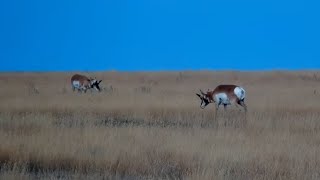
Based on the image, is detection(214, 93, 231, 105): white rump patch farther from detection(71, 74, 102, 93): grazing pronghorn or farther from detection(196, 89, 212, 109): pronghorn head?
detection(71, 74, 102, 93): grazing pronghorn

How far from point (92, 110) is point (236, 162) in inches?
365

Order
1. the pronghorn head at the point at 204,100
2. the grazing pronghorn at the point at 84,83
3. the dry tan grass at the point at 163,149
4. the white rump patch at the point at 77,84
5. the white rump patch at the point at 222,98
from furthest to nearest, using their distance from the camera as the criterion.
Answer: the white rump patch at the point at 77,84, the grazing pronghorn at the point at 84,83, the pronghorn head at the point at 204,100, the white rump patch at the point at 222,98, the dry tan grass at the point at 163,149

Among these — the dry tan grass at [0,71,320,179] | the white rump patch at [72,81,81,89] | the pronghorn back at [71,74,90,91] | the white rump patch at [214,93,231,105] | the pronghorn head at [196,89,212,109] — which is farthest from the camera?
the white rump patch at [72,81,81,89]

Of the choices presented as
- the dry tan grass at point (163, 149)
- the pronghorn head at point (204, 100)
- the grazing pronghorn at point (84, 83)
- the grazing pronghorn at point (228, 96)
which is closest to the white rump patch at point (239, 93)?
the grazing pronghorn at point (228, 96)

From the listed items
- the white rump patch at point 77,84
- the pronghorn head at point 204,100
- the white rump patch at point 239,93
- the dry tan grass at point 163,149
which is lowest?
the dry tan grass at point 163,149

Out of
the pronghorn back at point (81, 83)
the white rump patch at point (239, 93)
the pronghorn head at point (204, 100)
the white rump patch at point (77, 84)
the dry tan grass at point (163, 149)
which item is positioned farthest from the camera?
the white rump patch at point (77, 84)

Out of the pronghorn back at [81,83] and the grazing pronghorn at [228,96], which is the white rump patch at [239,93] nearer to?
the grazing pronghorn at [228,96]

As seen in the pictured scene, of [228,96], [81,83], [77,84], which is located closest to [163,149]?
[228,96]

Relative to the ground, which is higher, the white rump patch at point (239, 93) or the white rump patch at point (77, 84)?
the white rump patch at point (77, 84)

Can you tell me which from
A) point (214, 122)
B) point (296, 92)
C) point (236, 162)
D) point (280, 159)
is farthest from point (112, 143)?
point (296, 92)

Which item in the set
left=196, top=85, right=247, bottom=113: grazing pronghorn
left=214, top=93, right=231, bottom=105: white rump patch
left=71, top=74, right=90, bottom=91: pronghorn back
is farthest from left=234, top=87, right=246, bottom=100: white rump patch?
left=71, top=74, right=90, bottom=91: pronghorn back

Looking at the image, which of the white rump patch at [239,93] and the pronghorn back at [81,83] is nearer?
the white rump patch at [239,93]

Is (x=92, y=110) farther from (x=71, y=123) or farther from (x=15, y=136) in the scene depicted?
(x=15, y=136)

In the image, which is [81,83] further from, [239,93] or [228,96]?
[239,93]
